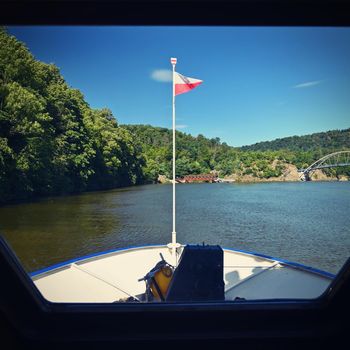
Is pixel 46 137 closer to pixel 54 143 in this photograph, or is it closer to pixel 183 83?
pixel 54 143

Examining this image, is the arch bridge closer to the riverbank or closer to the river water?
the riverbank

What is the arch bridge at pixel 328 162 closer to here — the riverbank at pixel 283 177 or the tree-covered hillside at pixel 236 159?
the riverbank at pixel 283 177

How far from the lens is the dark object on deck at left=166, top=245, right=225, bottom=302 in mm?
1824

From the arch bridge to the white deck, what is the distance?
2302 inches

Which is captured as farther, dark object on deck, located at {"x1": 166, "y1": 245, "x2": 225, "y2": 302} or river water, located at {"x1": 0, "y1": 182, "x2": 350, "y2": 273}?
river water, located at {"x1": 0, "y1": 182, "x2": 350, "y2": 273}

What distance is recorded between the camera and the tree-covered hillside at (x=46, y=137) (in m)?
16.3

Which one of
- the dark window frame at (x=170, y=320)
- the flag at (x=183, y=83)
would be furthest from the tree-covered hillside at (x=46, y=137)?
the dark window frame at (x=170, y=320)

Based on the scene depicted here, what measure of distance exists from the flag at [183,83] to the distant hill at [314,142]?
68089 mm

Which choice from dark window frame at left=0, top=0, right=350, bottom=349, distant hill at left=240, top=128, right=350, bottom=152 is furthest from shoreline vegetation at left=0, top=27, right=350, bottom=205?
dark window frame at left=0, top=0, right=350, bottom=349

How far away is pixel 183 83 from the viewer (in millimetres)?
4410

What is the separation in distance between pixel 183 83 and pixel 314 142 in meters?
78.4

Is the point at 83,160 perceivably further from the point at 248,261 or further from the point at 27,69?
the point at 248,261

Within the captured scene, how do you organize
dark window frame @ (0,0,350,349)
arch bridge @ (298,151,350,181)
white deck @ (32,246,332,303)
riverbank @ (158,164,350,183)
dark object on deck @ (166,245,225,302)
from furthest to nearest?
riverbank @ (158,164,350,183), arch bridge @ (298,151,350,181), white deck @ (32,246,332,303), dark object on deck @ (166,245,225,302), dark window frame @ (0,0,350,349)
